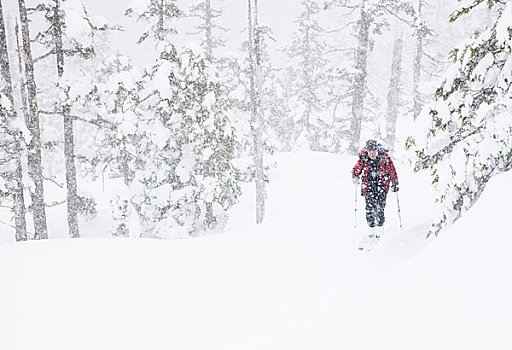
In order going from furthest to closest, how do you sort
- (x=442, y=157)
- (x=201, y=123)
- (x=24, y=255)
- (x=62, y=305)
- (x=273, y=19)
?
A: (x=273, y=19) → (x=201, y=123) → (x=24, y=255) → (x=442, y=157) → (x=62, y=305)

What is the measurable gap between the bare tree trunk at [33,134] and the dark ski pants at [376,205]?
10.4 metres

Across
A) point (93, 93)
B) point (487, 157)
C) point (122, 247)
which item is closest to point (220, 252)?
point (122, 247)

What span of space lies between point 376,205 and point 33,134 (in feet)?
37.6

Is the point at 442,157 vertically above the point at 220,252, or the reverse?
the point at 442,157

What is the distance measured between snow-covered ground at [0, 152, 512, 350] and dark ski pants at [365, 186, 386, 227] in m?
0.53

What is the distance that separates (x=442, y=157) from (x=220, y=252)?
16.4 feet

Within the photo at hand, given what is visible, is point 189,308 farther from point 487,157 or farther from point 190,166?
point 190,166

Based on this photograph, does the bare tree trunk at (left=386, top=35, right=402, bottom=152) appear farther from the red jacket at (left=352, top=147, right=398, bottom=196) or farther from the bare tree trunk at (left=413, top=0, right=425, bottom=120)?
the red jacket at (left=352, top=147, right=398, bottom=196)

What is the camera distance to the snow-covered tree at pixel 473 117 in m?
5.15

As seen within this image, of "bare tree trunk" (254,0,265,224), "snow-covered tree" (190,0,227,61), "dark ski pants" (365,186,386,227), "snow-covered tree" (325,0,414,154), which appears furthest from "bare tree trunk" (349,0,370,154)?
"dark ski pants" (365,186,386,227)

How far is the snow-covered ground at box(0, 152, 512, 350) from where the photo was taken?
12.5ft

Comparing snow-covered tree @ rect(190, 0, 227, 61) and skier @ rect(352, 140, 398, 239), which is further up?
snow-covered tree @ rect(190, 0, 227, 61)

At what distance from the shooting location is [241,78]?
22.3m

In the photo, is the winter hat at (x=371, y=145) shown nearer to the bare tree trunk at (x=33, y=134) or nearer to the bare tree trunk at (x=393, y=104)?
the bare tree trunk at (x=33, y=134)
